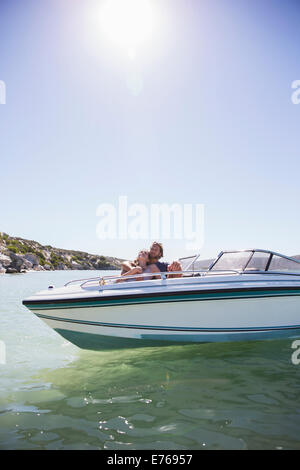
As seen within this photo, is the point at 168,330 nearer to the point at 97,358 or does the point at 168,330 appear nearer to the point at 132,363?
the point at 132,363

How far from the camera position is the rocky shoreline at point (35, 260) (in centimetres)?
6316

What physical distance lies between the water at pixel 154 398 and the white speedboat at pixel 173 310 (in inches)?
17.2

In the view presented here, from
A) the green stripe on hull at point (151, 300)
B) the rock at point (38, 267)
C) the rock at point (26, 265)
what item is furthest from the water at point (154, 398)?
the rock at point (38, 267)

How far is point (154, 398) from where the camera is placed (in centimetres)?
393

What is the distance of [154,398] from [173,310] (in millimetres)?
1479

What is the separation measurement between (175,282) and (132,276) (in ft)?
2.41

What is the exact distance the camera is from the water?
300 centimetres

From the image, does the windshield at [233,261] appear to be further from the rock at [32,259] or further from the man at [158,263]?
the rock at [32,259]

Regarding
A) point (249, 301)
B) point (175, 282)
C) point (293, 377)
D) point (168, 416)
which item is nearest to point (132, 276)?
point (175, 282)

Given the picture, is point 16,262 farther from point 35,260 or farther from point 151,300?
point 151,300

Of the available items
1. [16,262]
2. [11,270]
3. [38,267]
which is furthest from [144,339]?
[38,267]

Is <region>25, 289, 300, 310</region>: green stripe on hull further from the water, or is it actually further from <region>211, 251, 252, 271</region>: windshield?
the water

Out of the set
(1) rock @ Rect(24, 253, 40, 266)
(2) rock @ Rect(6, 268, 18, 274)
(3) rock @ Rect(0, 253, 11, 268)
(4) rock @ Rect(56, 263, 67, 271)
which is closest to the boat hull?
A: (2) rock @ Rect(6, 268, 18, 274)

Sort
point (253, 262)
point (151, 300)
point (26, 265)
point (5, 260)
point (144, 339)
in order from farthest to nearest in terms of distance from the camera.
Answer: point (26, 265)
point (5, 260)
point (253, 262)
point (144, 339)
point (151, 300)
